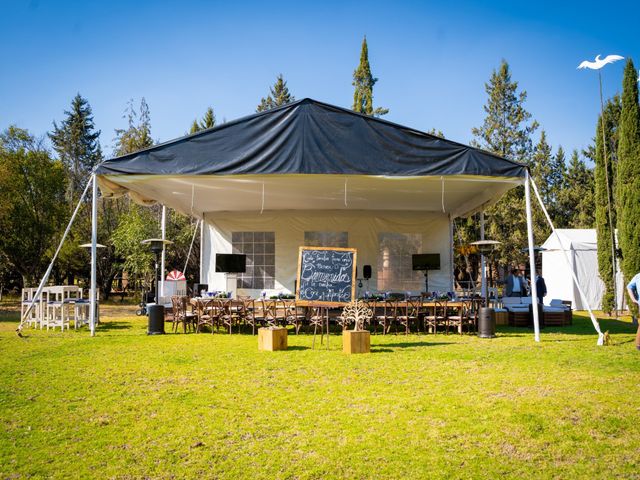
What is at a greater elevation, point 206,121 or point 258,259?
point 206,121

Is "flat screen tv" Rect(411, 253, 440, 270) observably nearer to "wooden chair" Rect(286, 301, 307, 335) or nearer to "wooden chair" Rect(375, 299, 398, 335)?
"wooden chair" Rect(375, 299, 398, 335)

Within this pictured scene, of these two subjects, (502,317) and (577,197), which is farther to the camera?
(577,197)

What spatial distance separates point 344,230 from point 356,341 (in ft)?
23.6

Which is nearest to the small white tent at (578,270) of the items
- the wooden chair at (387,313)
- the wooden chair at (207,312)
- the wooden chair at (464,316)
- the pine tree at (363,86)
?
the wooden chair at (464,316)

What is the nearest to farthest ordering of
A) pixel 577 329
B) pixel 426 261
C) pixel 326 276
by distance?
pixel 326 276 → pixel 577 329 → pixel 426 261

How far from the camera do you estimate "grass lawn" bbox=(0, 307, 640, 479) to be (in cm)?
338

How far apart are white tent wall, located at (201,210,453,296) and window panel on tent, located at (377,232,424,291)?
0.06 m

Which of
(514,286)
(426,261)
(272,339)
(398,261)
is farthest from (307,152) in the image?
(514,286)

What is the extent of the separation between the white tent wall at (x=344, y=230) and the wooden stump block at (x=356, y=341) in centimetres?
692

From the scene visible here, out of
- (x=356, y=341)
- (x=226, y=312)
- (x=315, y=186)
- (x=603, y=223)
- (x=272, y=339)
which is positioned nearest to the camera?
(x=356, y=341)

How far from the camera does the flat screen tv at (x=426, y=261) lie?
13078 millimetres

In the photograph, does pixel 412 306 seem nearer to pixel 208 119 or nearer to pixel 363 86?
pixel 363 86

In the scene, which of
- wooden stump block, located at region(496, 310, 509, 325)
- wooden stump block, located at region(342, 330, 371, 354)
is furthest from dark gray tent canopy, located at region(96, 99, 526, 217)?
wooden stump block, located at region(496, 310, 509, 325)

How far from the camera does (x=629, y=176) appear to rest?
13977mm
